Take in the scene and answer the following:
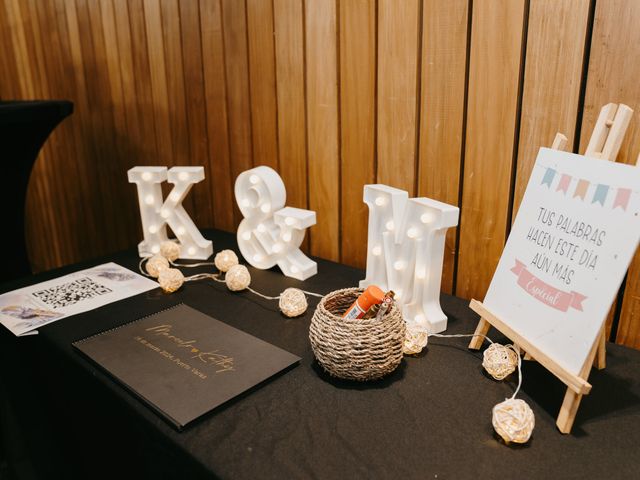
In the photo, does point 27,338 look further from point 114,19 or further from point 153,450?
point 114,19

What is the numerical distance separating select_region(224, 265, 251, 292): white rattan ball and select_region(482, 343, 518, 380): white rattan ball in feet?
2.25

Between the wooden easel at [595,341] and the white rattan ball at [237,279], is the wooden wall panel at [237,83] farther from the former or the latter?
the wooden easel at [595,341]

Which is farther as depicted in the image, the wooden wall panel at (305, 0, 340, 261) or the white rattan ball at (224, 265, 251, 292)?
the wooden wall panel at (305, 0, 340, 261)

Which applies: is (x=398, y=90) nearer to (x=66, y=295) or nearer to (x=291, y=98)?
(x=291, y=98)

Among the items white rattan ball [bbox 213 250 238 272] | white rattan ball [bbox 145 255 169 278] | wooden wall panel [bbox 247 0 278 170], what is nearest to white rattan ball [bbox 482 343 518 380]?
white rattan ball [bbox 213 250 238 272]

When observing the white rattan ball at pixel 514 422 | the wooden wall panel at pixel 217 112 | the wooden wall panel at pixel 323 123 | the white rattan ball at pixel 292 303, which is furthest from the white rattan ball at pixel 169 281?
the white rattan ball at pixel 514 422

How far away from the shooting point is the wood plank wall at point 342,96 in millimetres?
1127

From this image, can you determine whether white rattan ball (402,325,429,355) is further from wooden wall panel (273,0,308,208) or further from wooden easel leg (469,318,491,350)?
wooden wall panel (273,0,308,208)

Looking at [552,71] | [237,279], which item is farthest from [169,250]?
[552,71]

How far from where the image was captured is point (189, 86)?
1.99 m

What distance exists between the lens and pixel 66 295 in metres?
1.43

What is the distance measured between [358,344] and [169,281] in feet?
2.23

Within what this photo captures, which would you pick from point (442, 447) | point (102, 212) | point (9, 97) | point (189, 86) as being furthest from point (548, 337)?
point (9, 97)

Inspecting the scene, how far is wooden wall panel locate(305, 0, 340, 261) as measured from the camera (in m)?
1.51
